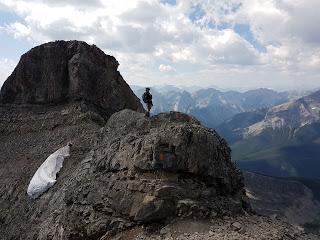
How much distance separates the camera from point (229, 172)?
29.3m

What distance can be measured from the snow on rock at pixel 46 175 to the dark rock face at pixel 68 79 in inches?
845

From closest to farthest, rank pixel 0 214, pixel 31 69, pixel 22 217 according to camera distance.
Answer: pixel 22 217 < pixel 0 214 < pixel 31 69

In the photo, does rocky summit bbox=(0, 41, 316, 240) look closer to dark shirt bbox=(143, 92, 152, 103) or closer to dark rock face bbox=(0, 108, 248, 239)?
dark rock face bbox=(0, 108, 248, 239)

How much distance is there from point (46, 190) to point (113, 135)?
721cm

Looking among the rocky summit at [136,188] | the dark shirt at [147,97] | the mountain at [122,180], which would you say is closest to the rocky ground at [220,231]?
the rocky summit at [136,188]

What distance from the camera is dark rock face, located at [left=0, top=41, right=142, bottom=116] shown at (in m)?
63.3

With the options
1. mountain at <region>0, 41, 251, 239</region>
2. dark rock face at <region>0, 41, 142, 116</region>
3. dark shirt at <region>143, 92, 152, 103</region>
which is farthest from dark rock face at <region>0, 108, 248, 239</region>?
dark rock face at <region>0, 41, 142, 116</region>

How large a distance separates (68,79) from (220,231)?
45973mm

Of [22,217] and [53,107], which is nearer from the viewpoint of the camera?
[22,217]

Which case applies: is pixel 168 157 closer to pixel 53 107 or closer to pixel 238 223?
pixel 238 223

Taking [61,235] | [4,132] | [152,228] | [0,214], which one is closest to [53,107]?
[4,132]

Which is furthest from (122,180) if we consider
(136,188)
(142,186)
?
(142,186)

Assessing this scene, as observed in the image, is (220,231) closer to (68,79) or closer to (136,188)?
(136,188)

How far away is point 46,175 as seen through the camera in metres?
39.0
